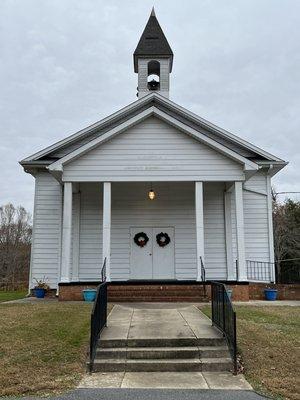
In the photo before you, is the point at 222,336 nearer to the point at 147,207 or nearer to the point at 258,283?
the point at 258,283

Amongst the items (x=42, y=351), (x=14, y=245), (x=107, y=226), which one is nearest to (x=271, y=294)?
(x=107, y=226)

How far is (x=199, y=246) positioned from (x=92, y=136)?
6.64 metres

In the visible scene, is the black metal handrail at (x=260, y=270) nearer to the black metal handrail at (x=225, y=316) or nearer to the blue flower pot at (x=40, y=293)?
the blue flower pot at (x=40, y=293)

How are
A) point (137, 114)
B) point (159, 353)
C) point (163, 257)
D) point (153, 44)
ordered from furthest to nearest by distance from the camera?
point (153, 44), point (163, 257), point (137, 114), point (159, 353)

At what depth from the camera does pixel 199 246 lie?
14.9 meters

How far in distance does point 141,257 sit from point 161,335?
33.2 feet

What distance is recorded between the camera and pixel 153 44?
21797 mm

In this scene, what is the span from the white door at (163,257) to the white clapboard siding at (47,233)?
3.87m

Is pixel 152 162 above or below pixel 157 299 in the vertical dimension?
above

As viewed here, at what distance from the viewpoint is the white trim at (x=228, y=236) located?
17.2 meters

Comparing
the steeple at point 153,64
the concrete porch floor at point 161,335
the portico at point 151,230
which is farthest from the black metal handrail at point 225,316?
the steeple at point 153,64

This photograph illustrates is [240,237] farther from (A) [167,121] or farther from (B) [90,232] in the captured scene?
(B) [90,232]

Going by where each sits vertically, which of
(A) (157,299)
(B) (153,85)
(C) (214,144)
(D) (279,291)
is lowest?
(A) (157,299)

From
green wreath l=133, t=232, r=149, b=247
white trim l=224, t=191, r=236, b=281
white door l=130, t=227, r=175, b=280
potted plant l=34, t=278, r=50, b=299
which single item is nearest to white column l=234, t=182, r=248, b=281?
white trim l=224, t=191, r=236, b=281
